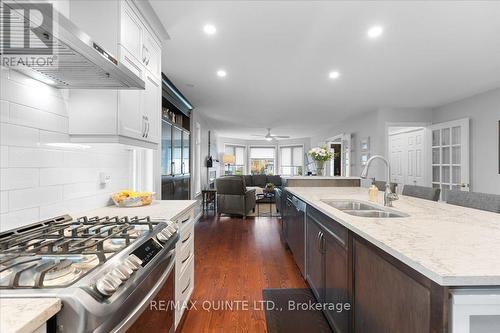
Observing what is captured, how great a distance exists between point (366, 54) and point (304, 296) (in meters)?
2.58

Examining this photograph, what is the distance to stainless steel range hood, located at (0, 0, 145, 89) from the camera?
812mm

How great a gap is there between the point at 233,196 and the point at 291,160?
618cm

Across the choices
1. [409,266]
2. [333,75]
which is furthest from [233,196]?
[409,266]

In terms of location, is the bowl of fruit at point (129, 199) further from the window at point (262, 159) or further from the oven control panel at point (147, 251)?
the window at point (262, 159)

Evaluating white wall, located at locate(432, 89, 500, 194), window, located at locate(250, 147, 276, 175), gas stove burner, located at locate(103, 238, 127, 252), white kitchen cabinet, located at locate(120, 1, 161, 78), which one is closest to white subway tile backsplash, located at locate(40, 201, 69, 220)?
gas stove burner, located at locate(103, 238, 127, 252)

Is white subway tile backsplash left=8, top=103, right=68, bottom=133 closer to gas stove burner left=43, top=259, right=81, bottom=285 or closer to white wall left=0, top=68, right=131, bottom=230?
white wall left=0, top=68, right=131, bottom=230

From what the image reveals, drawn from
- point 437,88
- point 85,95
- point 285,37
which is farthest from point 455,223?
point 437,88

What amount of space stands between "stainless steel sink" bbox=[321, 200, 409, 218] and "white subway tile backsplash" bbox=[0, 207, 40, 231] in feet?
6.43

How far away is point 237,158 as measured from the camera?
36.8 ft

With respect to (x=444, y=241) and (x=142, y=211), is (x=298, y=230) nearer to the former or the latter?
(x=142, y=211)

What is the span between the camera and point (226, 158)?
950 centimetres

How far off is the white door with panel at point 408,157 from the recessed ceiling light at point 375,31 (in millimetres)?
3707

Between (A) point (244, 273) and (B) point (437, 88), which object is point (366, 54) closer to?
(B) point (437, 88)

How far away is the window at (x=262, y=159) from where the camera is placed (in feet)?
37.2
